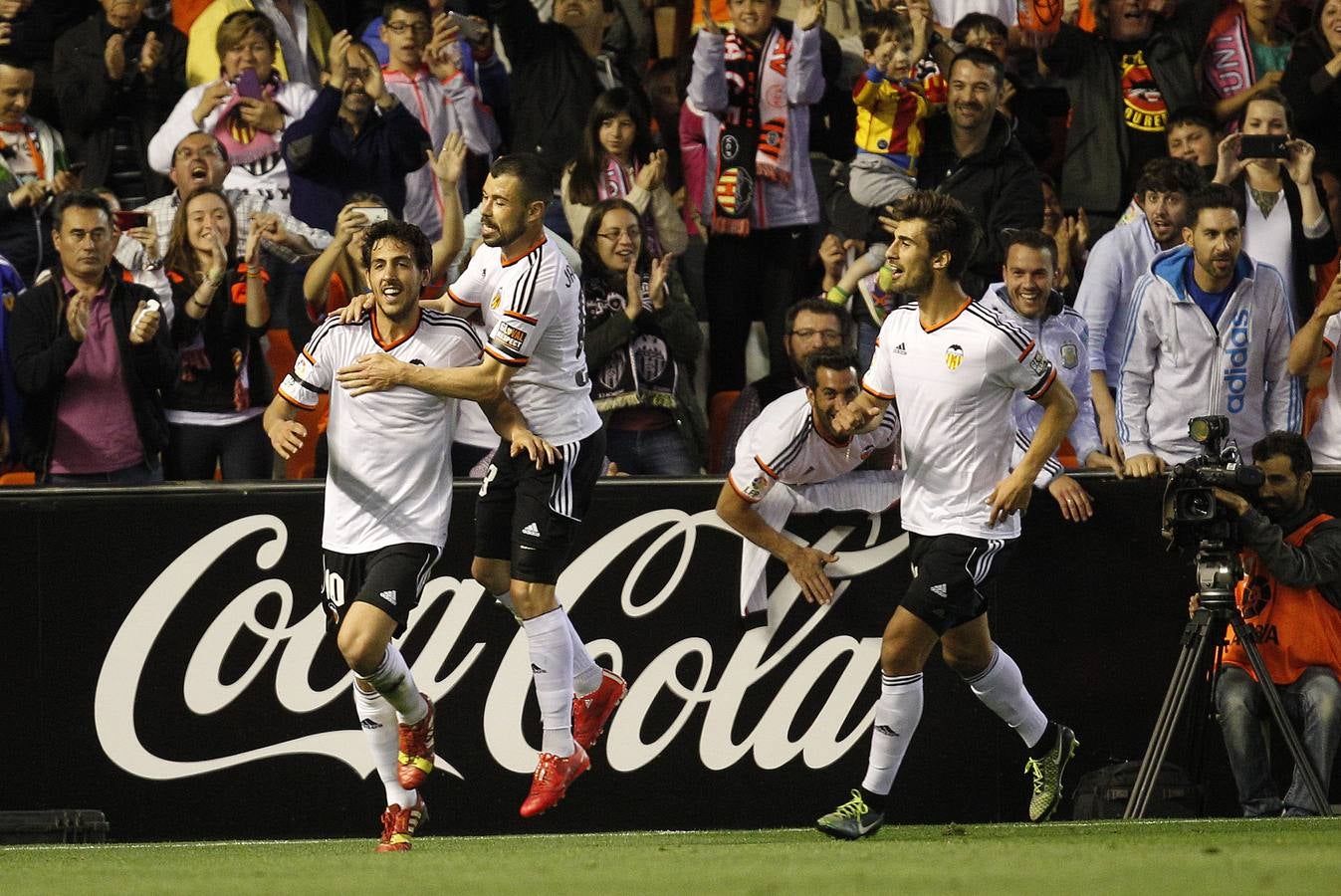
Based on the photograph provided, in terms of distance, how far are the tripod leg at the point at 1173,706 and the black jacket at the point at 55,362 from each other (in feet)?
16.3

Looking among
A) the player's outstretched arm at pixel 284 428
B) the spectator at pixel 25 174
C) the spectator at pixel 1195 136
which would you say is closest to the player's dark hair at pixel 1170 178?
the spectator at pixel 1195 136

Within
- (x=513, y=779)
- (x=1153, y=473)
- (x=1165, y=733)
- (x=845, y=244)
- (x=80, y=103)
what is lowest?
(x=513, y=779)

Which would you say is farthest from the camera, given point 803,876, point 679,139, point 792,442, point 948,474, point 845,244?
point 679,139

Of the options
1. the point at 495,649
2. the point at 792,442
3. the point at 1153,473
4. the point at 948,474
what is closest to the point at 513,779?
the point at 495,649

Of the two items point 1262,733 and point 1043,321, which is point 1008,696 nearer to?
point 1262,733

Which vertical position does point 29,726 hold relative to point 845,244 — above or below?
below

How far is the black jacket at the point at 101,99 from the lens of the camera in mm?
11047

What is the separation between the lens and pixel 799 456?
8508 millimetres

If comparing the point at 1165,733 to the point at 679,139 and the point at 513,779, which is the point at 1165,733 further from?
the point at 679,139

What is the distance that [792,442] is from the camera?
847 cm

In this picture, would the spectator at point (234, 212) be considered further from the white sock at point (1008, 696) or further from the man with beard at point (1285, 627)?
the man with beard at point (1285, 627)

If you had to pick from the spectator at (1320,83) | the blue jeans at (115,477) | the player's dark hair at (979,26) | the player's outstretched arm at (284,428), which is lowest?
the blue jeans at (115,477)

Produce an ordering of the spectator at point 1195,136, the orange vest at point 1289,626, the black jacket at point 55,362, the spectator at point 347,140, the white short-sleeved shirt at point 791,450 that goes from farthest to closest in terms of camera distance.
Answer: the spectator at point 1195,136
the spectator at point 347,140
the black jacket at point 55,362
the white short-sleeved shirt at point 791,450
the orange vest at point 1289,626

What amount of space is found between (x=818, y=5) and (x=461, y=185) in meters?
2.32
